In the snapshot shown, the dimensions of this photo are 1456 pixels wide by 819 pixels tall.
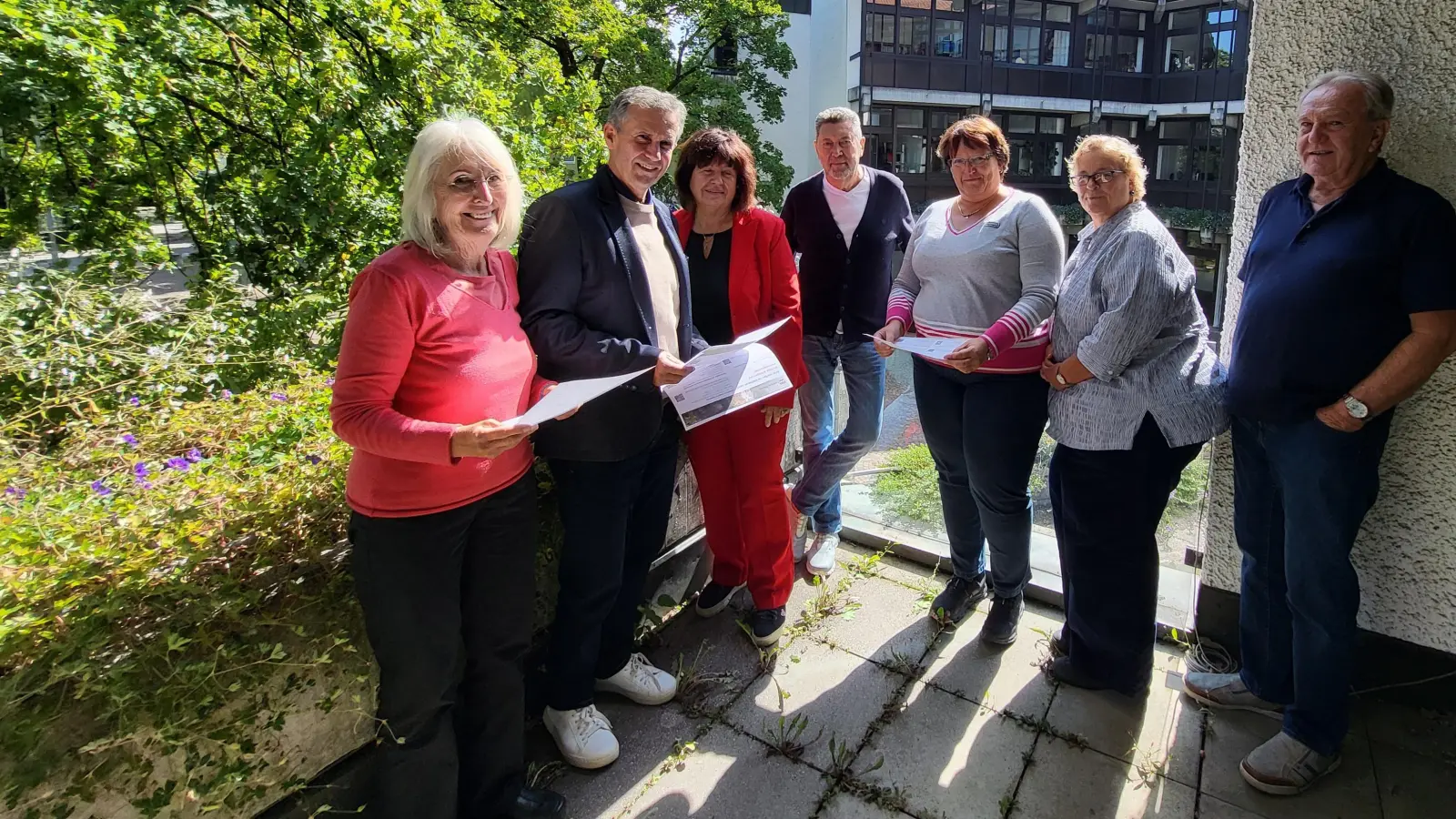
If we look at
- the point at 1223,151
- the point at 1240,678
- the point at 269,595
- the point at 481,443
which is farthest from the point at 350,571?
the point at 1223,151

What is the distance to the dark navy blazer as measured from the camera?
1.95m

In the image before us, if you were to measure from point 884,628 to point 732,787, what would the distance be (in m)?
1.01

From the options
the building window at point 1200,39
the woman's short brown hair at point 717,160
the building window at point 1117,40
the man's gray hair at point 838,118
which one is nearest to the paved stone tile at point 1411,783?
the woman's short brown hair at point 717,160

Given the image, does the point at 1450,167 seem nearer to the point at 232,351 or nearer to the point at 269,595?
the point at 269,595

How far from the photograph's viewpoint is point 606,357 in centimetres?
196

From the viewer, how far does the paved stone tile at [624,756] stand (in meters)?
2.16

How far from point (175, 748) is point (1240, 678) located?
3.01m

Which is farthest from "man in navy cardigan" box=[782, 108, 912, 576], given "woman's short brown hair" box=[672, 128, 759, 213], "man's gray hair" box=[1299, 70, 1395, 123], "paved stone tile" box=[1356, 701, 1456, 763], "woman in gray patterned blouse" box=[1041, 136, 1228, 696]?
"paved stone tile" box=[1356, 701, 1456, 763]

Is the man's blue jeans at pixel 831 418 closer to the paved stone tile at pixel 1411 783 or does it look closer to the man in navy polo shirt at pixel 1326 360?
the man in navy polo shirt at pixel 1326 360

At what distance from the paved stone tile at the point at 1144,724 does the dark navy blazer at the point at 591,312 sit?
1.69 meters

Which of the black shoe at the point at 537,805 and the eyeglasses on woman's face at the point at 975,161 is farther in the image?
the eyeglasses on woman's face at the point at 975,161

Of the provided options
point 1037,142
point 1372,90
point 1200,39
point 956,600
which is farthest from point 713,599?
point 1200,39

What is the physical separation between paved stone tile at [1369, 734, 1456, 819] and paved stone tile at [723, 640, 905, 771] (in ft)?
4.55

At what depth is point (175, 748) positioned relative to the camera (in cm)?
153
